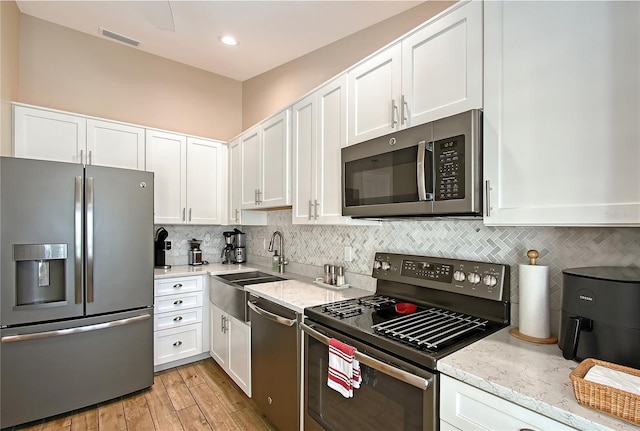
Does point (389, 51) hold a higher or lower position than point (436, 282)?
higher

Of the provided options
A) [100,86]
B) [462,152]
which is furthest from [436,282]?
[100,86]

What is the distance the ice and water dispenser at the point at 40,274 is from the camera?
215 cm

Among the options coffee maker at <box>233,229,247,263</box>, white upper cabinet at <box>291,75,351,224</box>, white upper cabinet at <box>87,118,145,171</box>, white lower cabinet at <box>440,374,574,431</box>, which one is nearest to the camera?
white lower cabinet at <box>440,374,574,431</box>

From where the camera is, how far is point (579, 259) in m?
1.29

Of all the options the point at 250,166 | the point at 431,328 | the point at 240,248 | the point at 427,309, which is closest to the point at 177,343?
the point at 240,248

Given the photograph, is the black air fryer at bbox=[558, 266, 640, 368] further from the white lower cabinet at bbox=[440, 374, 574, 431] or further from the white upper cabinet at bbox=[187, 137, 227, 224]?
the white upper cabinet at bbox=[187, 137, 227, 224]

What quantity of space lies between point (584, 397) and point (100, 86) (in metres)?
4.16

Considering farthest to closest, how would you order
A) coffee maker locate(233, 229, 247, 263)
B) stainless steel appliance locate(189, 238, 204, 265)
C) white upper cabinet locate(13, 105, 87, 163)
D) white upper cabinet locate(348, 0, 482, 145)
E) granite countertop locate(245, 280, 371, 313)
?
coffee maker locate(233, 229, 247, 263) < stainless steel appliance locate(189, 238, 204, 265) < white upper cabinet locate(13, 105, 87, 163) < granite countertop locate(245, 280, 371, 313) < white upper cabinet locate(348, 0, 482, 145)

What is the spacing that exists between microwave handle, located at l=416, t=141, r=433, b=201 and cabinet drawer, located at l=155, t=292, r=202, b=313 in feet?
8.39

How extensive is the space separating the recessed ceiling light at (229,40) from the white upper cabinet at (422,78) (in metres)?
1.67

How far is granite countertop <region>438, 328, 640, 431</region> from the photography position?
2.62 feet

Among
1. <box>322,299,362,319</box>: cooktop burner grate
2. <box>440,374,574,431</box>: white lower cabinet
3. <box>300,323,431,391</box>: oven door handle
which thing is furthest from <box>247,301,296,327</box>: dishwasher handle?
<box>440,374,574,431</box>: white lower cabinet

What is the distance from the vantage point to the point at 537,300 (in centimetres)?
127

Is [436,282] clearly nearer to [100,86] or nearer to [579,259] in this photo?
[579,259]
